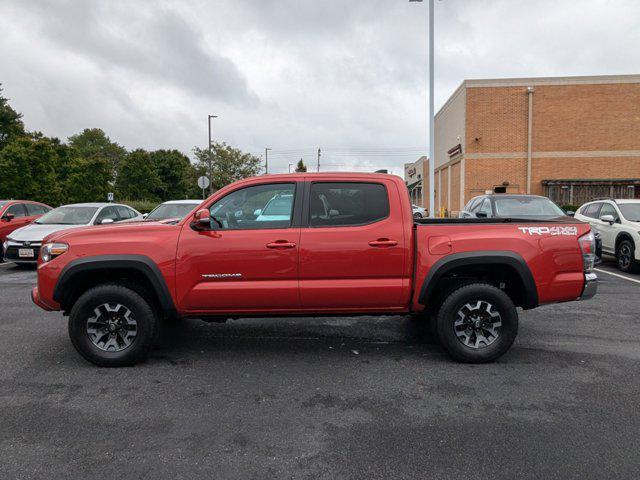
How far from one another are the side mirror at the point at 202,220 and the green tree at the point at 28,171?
33057 millimetres

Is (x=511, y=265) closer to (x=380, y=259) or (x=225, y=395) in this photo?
(x=380, y=259)

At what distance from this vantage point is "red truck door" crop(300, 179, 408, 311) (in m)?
4.33

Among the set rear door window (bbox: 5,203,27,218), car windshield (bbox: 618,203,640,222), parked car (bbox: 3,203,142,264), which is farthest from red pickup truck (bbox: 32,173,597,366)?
rear door window (bbox: 5,203,27,218)

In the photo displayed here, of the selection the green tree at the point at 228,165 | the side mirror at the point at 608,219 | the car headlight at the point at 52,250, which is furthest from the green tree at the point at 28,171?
the side mirror at the point at 608,219

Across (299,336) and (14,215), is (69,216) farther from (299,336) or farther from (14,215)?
(299,336)

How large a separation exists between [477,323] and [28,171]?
35.1m

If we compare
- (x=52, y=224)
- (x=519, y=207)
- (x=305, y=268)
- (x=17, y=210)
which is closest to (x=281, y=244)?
(x=305, y=268)

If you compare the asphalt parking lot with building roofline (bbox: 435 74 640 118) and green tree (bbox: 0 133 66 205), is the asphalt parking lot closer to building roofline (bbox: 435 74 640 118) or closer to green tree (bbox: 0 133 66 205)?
building roofline (bbox: 435 74 640 118)

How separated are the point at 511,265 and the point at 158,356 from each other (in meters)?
3.63

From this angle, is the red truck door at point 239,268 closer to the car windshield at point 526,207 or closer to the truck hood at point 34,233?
the truck hood at point 34,233

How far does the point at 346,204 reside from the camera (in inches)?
179

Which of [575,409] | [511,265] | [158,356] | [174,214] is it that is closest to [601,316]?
[511,265]

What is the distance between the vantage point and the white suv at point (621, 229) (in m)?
9.70

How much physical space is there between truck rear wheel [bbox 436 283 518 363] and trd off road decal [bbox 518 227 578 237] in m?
0.63
